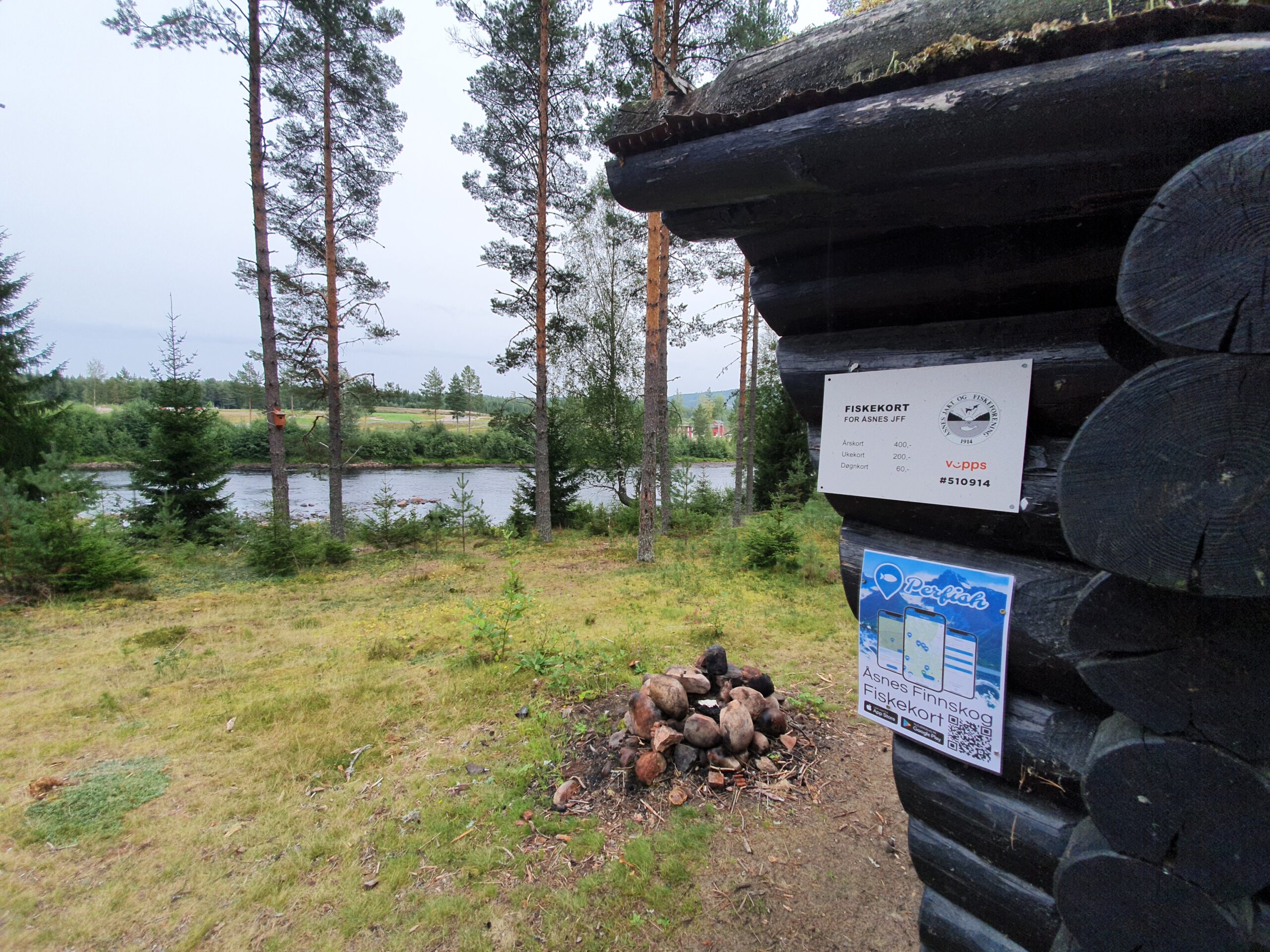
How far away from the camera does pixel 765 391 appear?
60.1 ft

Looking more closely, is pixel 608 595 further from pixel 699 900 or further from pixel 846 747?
pixel 699 900

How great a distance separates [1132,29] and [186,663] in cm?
720

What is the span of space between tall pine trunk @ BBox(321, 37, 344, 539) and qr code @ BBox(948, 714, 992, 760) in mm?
12038

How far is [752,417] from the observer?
51.7 ft

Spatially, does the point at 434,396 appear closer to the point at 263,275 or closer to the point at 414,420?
the point at 414,420

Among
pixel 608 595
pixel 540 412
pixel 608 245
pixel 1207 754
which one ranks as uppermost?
pixel 608 245

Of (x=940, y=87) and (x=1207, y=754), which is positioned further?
(x=940, y=87)

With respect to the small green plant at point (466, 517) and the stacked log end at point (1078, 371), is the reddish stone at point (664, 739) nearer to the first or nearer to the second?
the stacked log end at point (1078, 371)

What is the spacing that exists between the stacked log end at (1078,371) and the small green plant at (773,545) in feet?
20.9

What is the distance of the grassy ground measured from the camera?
7.33 feet

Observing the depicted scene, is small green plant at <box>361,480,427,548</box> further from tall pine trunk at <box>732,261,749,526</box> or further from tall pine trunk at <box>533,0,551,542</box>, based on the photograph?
tall pine trunk at <box>732,261,749,526</box>

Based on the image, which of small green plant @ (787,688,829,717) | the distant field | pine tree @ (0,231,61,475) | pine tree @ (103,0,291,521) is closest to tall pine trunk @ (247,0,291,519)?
pine tree @ (103,0,291,521)

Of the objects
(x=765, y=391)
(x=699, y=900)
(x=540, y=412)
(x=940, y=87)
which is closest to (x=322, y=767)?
(x=699, y=900)

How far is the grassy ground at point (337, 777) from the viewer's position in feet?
7.33
